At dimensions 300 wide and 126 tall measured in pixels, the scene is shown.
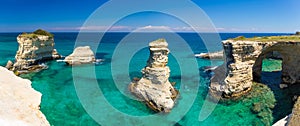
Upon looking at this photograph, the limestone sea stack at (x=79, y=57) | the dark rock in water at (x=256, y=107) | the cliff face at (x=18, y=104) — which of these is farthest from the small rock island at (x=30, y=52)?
the dark rock in water at (x=256, y=107)

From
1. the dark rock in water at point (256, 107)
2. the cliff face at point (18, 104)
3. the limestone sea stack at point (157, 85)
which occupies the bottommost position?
the dark rock in water at point (256, 107)

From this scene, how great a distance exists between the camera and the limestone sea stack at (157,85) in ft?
67.5

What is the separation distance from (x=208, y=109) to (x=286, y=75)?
11671 millimetres

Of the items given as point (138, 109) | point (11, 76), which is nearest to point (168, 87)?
point (138, 109)

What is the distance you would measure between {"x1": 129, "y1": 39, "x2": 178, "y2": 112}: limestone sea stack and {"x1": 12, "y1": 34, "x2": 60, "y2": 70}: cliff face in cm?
2430

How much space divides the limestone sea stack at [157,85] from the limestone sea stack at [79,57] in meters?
23.2

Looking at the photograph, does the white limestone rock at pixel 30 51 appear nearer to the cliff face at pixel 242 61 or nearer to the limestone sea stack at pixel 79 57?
the limestone sea stack at pixel 79 57

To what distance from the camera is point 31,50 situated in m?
39.5

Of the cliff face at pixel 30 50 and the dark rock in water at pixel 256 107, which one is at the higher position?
the cliff face at pixel 30 50

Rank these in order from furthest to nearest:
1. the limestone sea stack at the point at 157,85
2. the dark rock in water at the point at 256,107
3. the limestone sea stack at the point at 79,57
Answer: the limestone sea stack at the point at 79,57 < the limestone sea stack at the point at 157,85 < the dark rock in water at the point at 256,107

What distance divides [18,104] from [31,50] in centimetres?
→ 3764

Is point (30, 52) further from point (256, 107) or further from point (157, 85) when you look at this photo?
point (256, 107)

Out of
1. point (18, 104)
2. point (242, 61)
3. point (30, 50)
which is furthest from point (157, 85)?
point (30, 50)

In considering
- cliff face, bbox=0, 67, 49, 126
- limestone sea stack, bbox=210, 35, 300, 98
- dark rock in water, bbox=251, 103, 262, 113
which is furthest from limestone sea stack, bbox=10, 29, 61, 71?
dark rock in water, bbox=251, 103, 262, 113
